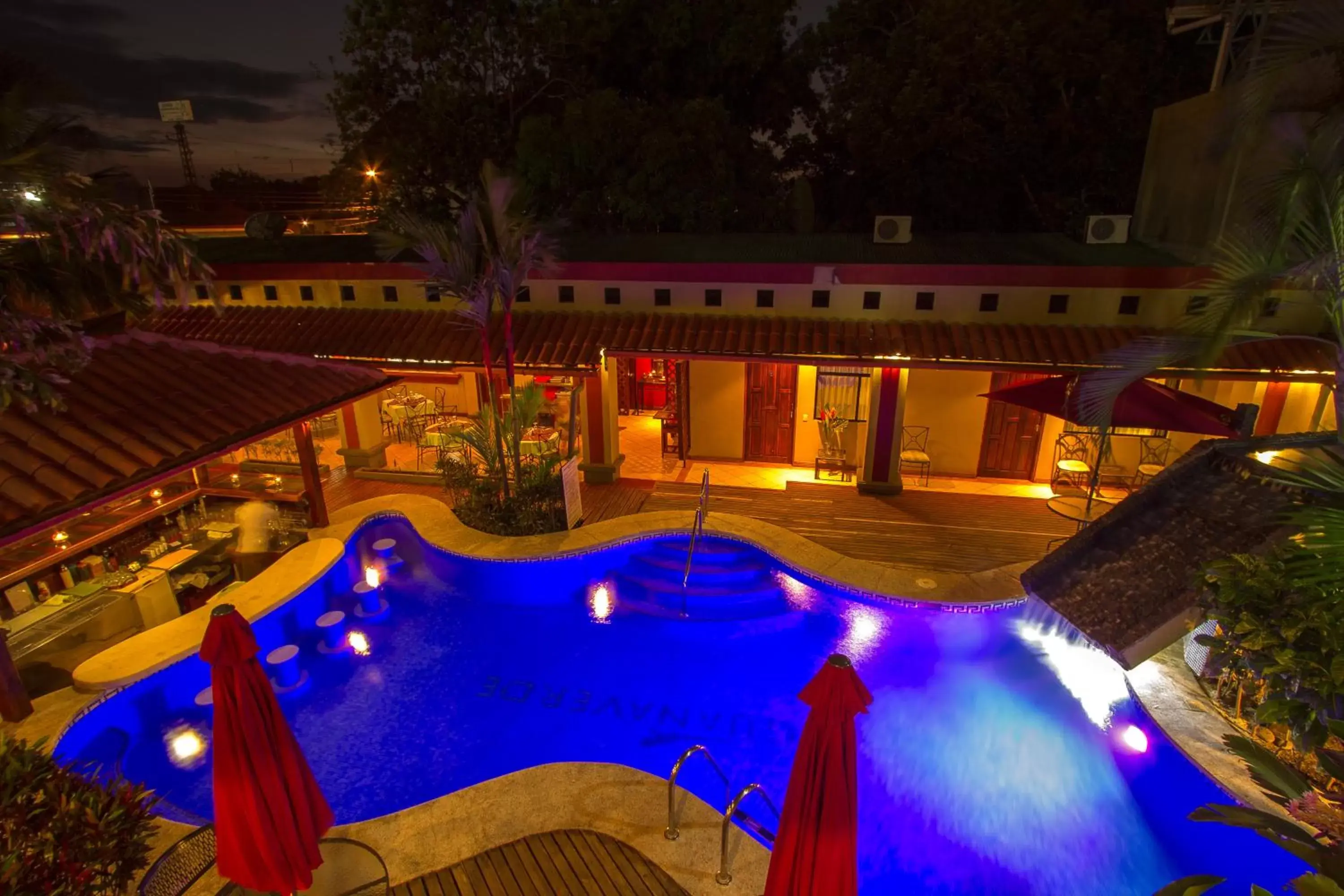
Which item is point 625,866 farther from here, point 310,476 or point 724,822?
point 310,476

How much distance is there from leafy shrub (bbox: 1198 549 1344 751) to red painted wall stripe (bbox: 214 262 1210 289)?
7.43 meters

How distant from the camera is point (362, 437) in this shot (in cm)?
1625

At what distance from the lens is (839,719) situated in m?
5.12

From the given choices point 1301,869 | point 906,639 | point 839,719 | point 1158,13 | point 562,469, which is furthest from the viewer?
point 1158,13

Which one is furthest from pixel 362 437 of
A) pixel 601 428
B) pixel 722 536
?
pixel 722 536

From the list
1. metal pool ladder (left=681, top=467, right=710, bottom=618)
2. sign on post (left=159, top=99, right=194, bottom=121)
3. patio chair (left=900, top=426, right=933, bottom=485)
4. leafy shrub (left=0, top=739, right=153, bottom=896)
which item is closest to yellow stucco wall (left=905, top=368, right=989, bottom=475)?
patio chair (left=900, top=426, right=933, bottom=485)

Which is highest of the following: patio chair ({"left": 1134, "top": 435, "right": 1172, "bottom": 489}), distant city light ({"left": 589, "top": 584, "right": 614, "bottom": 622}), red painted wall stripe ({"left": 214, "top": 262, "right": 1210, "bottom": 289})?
red painted wall stripe ({"left": 214, "top": 262, "right": 1210, "bottom": 289})

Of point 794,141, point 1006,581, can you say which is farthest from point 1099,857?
point 794,141

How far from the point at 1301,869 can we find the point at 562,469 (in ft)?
35.1

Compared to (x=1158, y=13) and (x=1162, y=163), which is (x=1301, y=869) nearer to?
(x=1162, y=163)

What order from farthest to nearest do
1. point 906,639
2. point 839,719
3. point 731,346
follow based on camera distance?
point 731,346 → point 906,639 → point 839,719

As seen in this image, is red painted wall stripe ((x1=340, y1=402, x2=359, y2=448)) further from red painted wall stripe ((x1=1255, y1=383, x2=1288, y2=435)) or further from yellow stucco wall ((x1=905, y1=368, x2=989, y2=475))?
red painted wall stripe ((x1=1255, y1=383, x2=1288, y2=435))

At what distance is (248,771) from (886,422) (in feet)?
39.1

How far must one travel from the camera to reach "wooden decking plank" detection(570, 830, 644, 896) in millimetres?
6410
